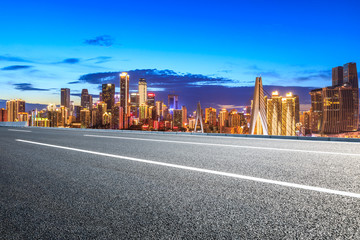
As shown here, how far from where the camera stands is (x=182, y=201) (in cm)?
396

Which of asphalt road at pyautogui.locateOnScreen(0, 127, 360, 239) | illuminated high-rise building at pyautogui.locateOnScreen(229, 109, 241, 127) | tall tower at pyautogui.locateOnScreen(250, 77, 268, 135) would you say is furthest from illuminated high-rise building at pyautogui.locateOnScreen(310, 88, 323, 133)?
asphalt road at pyautogui.locateOnScreen(0, 127, 360, 239)

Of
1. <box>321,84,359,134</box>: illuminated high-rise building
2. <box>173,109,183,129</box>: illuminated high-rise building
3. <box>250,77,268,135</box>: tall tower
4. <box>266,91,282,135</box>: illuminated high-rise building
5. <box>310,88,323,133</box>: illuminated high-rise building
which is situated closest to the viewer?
<box>250,77,268,135</box>: tall tower

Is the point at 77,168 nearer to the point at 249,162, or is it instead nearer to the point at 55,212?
the point at 55,212

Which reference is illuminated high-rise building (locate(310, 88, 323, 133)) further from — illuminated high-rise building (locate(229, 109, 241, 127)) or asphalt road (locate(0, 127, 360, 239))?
asphalt road (locate(0, 127, 360, 239))

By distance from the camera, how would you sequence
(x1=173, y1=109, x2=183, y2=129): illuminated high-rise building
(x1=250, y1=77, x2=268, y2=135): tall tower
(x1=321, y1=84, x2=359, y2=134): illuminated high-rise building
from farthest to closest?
(x1=173, y1=109, x2=183, y2=129): illuminated high-rise building
(x1=321, y1=84, x2=359, y2=134): illuminated high-rise building
(x1=250, y1=77, x2=268, y2=135): tall tower

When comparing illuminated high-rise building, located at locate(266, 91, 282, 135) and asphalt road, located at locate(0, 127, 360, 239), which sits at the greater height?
illuminated high-rise building, located at locate(266, 91, 282, 135)

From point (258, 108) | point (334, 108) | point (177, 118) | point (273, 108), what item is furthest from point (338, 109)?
point (258, 108)

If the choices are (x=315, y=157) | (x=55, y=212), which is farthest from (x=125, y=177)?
(x=315, y=157)

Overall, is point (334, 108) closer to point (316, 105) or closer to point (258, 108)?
point (316, 105)

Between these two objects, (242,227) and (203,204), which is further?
(203,204)

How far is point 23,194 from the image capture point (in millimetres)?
4531

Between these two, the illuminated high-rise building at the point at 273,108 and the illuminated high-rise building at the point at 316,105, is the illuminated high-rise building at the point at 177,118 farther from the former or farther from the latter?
the illuminated high-rise building at the point at 273,108

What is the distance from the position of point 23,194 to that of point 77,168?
2.24m

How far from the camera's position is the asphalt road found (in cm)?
294
